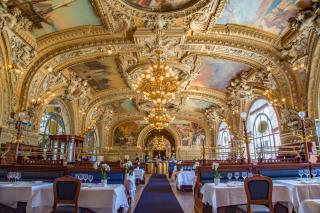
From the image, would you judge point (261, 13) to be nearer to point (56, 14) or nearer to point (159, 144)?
point (56, 14)

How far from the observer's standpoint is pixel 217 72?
38.4 feet

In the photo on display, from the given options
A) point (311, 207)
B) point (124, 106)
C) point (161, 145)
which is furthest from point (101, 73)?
point (161, 145)

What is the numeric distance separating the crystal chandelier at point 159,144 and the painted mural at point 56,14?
2194cm

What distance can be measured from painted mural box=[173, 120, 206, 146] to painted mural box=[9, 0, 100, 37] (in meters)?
16.6

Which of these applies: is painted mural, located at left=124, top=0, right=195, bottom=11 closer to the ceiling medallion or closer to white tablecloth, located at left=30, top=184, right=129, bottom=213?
the ceiling medallion

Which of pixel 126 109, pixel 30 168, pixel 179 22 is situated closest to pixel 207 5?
→ pixel 179 22

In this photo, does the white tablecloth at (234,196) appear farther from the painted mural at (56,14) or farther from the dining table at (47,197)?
the painted mural at (56,14)

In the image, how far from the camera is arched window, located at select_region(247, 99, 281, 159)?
1184 centimetres

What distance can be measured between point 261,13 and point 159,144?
896 inches

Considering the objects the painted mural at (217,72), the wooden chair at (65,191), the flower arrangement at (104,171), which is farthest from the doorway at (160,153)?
the wooden chair at (65,191)

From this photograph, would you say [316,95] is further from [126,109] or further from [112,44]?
[126,109]

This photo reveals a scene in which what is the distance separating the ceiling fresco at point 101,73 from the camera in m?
10.7

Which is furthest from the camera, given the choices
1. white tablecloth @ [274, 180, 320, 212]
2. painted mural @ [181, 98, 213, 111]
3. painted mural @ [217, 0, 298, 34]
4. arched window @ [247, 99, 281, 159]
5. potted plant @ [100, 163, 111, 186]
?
painted mural @ [181, 98, 213, 111]

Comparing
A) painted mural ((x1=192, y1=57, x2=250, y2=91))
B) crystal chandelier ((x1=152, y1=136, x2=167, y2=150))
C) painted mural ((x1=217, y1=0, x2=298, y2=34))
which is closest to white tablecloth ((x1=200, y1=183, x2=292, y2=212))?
painted mural ((x1=217, y1=0, x2=298, y2=34))
